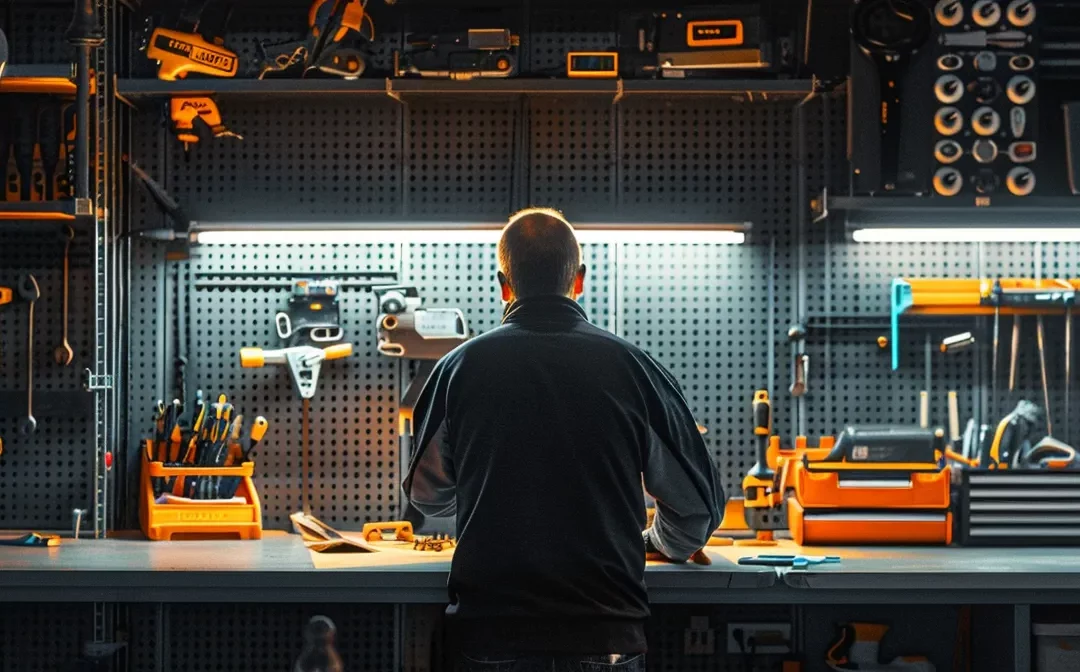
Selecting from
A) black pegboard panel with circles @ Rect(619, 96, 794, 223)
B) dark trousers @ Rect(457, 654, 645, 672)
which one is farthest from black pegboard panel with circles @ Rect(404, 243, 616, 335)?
dark trousers @ Rect(457, 654, 645, 672)

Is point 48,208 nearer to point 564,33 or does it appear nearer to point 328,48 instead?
point 328,48

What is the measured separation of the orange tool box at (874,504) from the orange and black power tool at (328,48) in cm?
165

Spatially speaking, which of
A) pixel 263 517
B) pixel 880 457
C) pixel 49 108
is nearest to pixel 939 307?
pixel 880 457

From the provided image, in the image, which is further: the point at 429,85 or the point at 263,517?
the point at 263,517

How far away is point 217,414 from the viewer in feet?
11.0

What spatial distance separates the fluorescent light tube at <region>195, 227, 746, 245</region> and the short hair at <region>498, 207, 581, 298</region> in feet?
2.98

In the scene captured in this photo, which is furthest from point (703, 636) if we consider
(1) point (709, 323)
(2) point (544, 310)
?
(2) point (544, 310)

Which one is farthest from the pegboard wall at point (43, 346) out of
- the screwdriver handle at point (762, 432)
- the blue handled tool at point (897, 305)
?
the blue handled tool at point (897, 305)

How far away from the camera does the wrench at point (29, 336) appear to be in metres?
3.42

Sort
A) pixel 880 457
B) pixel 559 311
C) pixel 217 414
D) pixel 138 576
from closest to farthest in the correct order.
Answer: pixel 559 311 < pixel 138 576 < pixel 880 457 < pixel 217 414

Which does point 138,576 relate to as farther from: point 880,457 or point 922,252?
point 922,252

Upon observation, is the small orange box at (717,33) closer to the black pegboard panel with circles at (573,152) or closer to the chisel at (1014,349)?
the black pegboard panel with circles at (573,152)

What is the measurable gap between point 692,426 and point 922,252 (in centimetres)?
160

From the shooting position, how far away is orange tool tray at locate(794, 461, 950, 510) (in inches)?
122
